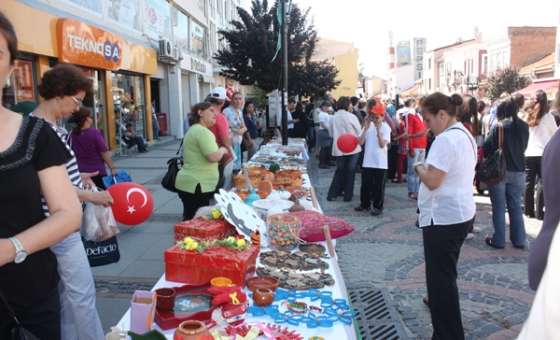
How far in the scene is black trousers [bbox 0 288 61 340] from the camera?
60.5 inches

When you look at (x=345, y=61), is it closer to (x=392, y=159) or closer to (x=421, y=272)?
(x=392, y=159)

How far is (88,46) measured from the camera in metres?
11.2

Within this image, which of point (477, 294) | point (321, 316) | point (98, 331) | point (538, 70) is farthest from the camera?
point (538, 70)

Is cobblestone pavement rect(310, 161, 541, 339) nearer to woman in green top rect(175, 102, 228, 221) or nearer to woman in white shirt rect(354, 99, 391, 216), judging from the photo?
woman in white shirt rect(354, 99, 391, 216)

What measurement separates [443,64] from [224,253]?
59.5 m

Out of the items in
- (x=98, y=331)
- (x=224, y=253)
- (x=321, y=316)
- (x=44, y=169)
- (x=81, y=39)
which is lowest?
(x=98, y=331)

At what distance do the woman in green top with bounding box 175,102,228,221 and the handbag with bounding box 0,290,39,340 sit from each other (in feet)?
8.31

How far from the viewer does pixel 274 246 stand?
9.24 feet

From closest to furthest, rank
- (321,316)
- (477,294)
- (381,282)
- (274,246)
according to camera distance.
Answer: (321,316)
(274,246)
(477,294)
(381,282)

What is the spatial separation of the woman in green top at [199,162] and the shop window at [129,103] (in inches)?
416

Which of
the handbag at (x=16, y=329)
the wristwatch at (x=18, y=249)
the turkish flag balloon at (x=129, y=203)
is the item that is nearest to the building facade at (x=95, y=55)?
the turkish flag balloon at (x=129, y=203)

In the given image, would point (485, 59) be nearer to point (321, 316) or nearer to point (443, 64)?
point (443, 64)

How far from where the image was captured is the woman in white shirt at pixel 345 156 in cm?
771

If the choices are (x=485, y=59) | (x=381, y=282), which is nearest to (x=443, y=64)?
(x=485, y=59)
